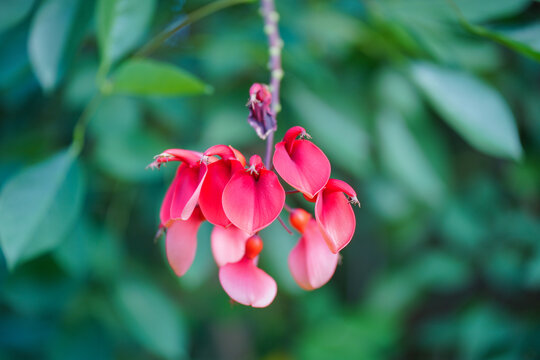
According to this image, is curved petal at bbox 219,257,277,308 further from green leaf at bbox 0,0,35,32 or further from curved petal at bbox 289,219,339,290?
green leaf at bbox 0,0,35,32

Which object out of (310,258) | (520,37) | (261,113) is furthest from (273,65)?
(520,37)

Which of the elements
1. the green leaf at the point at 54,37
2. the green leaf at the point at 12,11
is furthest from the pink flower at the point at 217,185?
the green leaf at the point at 12,11

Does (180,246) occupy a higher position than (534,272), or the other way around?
(180,246)

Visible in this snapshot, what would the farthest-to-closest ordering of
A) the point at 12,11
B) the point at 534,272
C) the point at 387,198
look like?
the point at 387,198 < the point at 534,272 < the point at 12,11

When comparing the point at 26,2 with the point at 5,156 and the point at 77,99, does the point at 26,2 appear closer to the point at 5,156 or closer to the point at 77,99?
the point at 77,99

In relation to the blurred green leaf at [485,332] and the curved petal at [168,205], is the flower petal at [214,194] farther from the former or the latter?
the blurred green leaf at [485,332]

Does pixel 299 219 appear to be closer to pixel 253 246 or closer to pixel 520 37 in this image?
pixel 253 246

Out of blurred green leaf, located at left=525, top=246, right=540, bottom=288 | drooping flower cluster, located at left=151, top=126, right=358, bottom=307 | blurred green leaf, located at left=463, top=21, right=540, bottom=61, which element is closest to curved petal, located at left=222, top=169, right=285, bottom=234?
drooping flower cluster, located at left=151, top=126, right=358, bottom=307
